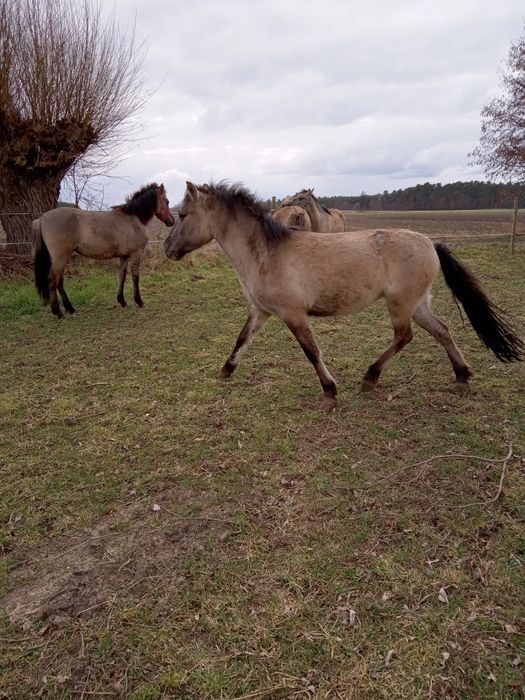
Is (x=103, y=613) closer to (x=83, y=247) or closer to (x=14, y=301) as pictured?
(x=83, y=247)

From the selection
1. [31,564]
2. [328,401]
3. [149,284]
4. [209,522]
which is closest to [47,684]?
[31,564]

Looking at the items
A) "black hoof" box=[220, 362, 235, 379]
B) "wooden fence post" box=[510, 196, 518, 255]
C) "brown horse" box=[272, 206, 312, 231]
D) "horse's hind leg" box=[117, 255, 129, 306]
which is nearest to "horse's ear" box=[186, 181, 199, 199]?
"black hoof" box=[220, 362, 235, 379]

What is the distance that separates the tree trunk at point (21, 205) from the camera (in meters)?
9.43

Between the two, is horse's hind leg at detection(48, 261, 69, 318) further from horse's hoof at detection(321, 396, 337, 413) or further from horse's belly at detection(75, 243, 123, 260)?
horse's hoof at detection(321, 396, 337, 413)

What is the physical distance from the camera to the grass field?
166 cm

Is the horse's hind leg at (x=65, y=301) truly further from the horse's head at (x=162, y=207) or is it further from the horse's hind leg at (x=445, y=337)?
the horse's hind leg at (x=445, y=337)

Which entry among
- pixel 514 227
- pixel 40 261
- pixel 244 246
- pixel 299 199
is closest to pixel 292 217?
pixel 299 199

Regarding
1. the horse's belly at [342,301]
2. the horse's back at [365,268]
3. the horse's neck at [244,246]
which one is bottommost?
the horse's belly at [342,301]

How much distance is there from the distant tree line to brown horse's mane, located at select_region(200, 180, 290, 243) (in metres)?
59.4

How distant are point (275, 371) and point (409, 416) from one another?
1.57 m

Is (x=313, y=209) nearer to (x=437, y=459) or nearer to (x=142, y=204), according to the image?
(x=142, y=204)

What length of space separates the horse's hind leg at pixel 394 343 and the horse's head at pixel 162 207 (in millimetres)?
5452

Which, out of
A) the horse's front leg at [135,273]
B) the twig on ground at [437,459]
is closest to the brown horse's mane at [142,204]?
the horse's front leg at [135,273]

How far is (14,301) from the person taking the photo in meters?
7.63
